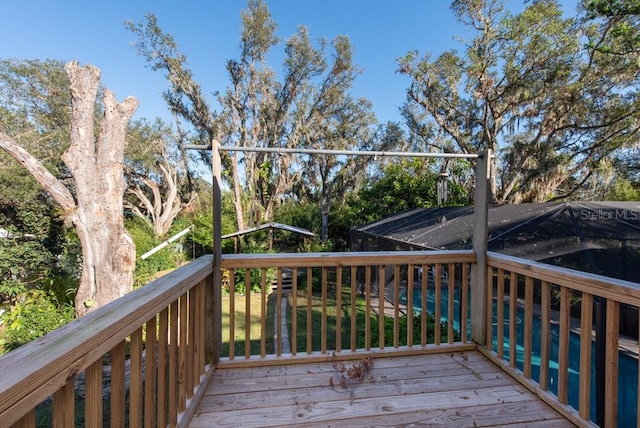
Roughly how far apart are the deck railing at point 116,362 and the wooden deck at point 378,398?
0.23 metres

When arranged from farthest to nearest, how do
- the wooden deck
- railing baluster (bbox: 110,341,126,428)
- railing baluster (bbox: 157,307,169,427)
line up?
the wooden deck < railing baluster (bbox: 157,307,169,427) < railing baluster (bbox: 110,341,126,428)

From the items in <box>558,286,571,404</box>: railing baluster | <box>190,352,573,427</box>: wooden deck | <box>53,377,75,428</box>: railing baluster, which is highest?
<box>53,377,75,428</box>: railing baluster

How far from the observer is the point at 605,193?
13.1m

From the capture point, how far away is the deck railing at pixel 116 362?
51cm

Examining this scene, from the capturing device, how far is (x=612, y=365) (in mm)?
1320

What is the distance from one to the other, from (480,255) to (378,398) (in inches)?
49.7

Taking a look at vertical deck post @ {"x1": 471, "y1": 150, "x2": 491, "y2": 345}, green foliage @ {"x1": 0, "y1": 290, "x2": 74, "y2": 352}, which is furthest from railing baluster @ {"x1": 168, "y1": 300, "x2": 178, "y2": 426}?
green foliage @ {"x1": 0, "y1": 290, "x2": 74, "y2": 352}

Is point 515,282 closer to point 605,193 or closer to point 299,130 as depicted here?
point 299,130

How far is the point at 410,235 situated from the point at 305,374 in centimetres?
391

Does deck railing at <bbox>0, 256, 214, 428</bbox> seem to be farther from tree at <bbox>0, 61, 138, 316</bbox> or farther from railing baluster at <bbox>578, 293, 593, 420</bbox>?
tree at <bbox>0, 61, 138, 316</bbox>

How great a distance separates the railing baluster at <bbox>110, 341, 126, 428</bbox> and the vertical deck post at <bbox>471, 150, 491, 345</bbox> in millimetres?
2219

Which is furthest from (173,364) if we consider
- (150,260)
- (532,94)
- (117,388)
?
(532,94)

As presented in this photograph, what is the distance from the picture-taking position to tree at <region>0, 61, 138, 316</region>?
15.4 ft

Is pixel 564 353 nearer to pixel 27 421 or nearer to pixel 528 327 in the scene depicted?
pixel 528 327
